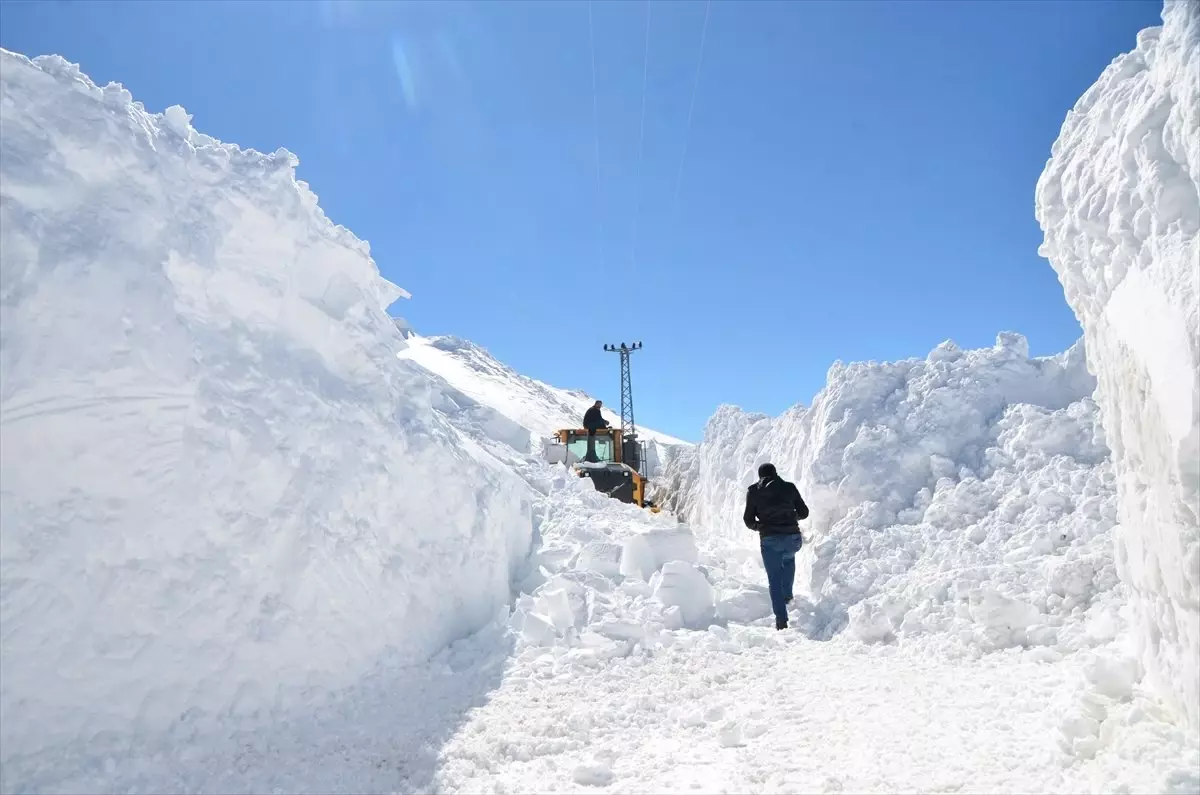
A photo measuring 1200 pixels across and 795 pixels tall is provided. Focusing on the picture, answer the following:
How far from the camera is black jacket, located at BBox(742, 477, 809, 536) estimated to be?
21.5 feet

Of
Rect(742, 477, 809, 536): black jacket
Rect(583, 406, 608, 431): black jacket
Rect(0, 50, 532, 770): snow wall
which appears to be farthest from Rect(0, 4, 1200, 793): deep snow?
Rect(583, 406, 608, 431): black jacket

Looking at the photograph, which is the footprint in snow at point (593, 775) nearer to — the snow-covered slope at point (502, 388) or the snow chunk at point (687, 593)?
the snow chunk at point (687, 593)

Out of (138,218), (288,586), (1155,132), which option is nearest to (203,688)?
(288,586)

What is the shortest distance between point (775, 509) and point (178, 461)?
477 cm

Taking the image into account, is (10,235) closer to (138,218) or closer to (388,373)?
(138,218)

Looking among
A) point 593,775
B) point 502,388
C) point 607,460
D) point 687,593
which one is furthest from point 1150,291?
point 502,388

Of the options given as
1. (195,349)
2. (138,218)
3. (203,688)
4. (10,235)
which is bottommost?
(203,688)

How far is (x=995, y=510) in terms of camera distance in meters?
6.12

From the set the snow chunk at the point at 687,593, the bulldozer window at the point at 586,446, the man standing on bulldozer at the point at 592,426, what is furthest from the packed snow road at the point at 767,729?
the bulldozer window at the point at 586,446

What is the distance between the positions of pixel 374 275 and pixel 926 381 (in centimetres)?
639

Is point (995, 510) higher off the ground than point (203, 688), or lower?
higher

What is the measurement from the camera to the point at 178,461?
4.31 m

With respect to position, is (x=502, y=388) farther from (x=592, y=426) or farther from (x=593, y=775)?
(x=593, y=775)

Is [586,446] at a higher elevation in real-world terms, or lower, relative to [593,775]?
higher
